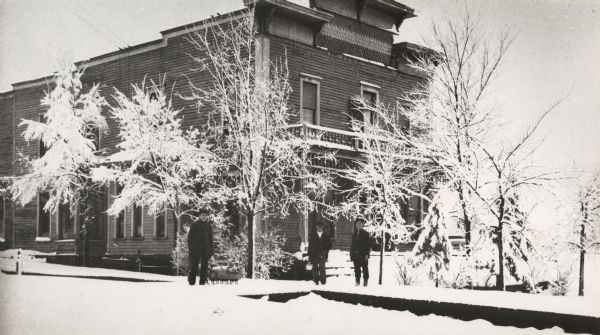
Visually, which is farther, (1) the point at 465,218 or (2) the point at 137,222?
(2) the point at 137,222

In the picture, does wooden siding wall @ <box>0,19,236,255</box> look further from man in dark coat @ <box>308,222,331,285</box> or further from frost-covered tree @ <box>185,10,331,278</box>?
man in dark coat @ <box>308,222,331,285</box>

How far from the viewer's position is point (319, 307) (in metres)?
12.9

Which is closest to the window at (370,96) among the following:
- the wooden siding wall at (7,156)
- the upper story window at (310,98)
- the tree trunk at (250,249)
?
the upper story window at (310,98)

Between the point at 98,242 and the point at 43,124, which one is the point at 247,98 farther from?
the point at 98,242

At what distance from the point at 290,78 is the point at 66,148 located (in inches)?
331

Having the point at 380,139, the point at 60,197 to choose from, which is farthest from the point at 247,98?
the point at 60,197

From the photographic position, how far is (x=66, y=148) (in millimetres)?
24016

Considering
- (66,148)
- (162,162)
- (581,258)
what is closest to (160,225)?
(66,148)

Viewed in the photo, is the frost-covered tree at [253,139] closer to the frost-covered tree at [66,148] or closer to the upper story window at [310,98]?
the upper story window at [310,98]

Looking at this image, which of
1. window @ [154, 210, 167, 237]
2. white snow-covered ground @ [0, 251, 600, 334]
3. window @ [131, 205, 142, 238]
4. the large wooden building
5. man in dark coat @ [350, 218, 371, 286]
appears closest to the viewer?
white snow-covered ground @ [0, 251, 600, 334]

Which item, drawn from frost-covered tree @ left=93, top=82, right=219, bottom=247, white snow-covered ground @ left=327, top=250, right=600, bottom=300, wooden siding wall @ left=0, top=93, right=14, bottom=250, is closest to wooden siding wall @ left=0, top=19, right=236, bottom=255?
wooden siding wall @ left=0, top=93, right=14, bottom=250

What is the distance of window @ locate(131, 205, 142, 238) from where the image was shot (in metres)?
25.6

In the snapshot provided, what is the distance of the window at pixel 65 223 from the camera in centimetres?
2684

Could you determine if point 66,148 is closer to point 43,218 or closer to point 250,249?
point 43,218
